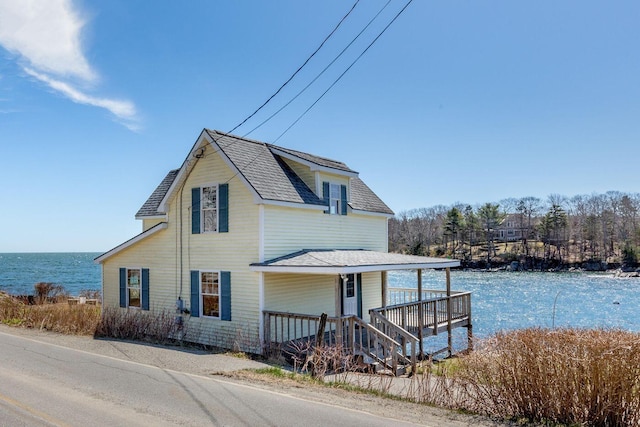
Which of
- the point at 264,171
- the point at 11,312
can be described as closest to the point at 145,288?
the point at 11,312

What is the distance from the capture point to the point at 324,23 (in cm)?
1192

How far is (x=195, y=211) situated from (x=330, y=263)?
609 centimetres

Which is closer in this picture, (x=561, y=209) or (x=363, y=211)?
(x=363, y=211)

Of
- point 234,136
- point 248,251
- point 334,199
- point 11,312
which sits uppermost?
point 234,136

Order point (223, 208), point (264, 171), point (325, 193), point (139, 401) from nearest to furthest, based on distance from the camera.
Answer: point (139, 401) → point (223, 208) → point (264, 171) → point (325, 193)

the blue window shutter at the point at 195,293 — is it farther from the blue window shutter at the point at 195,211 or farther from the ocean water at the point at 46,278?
the ocean water at the point at 46,278

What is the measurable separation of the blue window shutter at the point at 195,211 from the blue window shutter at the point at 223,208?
3.70 ft

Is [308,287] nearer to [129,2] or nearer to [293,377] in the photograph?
[293,377]

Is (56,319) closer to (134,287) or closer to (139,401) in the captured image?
(134,287)

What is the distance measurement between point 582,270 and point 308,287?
268ft

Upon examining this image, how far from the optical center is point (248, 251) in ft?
50.8

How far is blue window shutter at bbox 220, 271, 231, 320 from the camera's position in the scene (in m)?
15.7

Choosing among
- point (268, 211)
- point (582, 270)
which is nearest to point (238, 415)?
point (268, 211)

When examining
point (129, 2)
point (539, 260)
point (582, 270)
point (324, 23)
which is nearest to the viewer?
point (324, 23)
